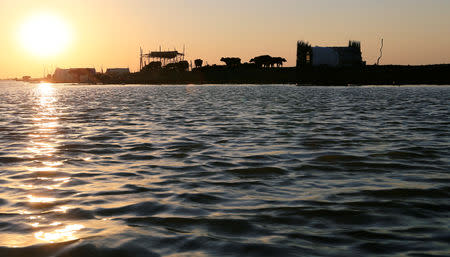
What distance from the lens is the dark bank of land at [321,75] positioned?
9981 centimetres

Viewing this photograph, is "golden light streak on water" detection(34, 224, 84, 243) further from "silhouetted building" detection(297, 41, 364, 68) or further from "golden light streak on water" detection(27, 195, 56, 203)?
"silhouetted building" detection(297, 41, 364, 68)

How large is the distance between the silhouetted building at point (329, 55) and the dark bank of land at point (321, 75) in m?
1.05

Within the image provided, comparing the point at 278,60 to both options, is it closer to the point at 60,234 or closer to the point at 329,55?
the point at 329,55

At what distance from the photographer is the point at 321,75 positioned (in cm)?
9912

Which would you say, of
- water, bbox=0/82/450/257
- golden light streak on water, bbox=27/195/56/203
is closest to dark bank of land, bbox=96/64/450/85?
water, bbox=0/82/450/257

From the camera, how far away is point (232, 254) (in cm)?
441

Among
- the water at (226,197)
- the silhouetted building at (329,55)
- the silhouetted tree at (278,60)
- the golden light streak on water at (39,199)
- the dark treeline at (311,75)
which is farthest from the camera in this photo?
the silhouetted tree at (278,60)

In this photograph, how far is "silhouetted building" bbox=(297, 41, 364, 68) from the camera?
318 ft

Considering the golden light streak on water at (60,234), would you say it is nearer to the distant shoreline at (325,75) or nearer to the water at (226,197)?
the water at (226,197)

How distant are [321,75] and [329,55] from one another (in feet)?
14.8

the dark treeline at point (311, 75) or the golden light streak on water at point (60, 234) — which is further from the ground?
the dark treeline at point (311, 75)

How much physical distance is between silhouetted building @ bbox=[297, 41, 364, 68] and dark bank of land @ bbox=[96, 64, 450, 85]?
1.05 metres

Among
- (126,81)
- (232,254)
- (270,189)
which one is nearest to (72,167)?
(270,189)

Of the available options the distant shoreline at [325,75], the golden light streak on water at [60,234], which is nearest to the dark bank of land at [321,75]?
the distant shoreline at [325,75]
